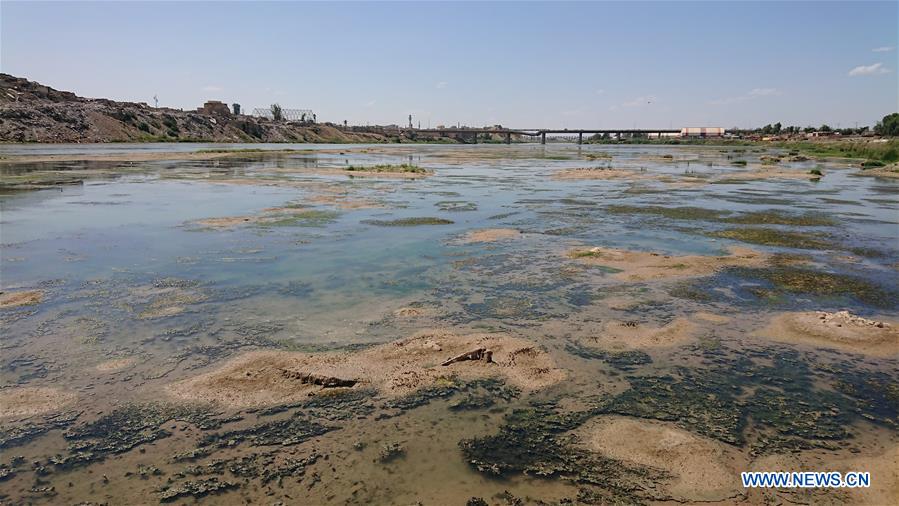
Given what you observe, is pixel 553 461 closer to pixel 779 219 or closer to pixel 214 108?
pixel 779 219

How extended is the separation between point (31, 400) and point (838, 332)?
1248cm

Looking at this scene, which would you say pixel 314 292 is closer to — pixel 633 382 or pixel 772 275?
pixel 633 382

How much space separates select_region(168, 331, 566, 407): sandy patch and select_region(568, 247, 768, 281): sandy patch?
5.72 m

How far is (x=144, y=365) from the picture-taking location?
307 inches

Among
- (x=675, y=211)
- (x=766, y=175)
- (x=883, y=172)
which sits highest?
(x=883, y=172)

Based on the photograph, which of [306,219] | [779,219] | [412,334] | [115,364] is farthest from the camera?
[779,219]

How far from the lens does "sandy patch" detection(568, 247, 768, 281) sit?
13.1 m

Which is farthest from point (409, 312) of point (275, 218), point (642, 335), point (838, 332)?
point (275, 218)

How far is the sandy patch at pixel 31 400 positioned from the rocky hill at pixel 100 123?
99534mm

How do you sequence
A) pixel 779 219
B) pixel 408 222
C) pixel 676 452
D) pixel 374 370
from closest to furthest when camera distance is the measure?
1. pixel 676 452
2. pixel 374 370
3. pixel 408 222
4. pixel 779 219

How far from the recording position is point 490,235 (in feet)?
58.3

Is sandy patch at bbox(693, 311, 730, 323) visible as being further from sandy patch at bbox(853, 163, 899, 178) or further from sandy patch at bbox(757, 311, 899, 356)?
sandy patch at bbox(853, 163, 899, 178)

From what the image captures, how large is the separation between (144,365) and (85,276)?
598 centimetres

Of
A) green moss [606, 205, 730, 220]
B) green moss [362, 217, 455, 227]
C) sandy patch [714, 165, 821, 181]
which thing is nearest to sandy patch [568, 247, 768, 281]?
green moss [362, 217, 455, 227]
